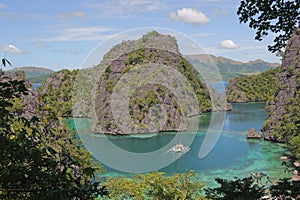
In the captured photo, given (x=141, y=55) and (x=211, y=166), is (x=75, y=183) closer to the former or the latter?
(x=211, y=166)

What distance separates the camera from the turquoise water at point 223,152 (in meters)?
16.3

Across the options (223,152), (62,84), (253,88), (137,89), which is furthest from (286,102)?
(62,84)

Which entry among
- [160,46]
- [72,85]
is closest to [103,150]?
[160,46]

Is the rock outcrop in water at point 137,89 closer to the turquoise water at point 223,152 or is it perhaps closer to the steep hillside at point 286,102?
the turquoise water at point 223,152

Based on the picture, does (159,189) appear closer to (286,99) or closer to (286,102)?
(286,102)

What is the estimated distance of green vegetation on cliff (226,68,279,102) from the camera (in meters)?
55.1

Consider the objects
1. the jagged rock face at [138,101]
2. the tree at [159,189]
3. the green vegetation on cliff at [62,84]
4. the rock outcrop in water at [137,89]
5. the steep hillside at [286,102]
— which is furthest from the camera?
the green vegetation on cliff at [62,84]

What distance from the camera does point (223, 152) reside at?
2048 centimetres

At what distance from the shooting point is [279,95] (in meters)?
27.1

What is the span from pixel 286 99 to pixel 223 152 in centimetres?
923

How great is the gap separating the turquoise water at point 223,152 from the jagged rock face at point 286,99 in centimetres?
126

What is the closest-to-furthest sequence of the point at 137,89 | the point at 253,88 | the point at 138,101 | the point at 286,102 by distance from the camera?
the point at 286,102 < the point at 138,101 < the point at 137,89 < the point at 253,88

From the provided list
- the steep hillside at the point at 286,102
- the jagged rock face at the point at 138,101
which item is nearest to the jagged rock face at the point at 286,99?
the steep hillside at the point at 286,102

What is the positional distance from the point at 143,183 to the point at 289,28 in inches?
306
